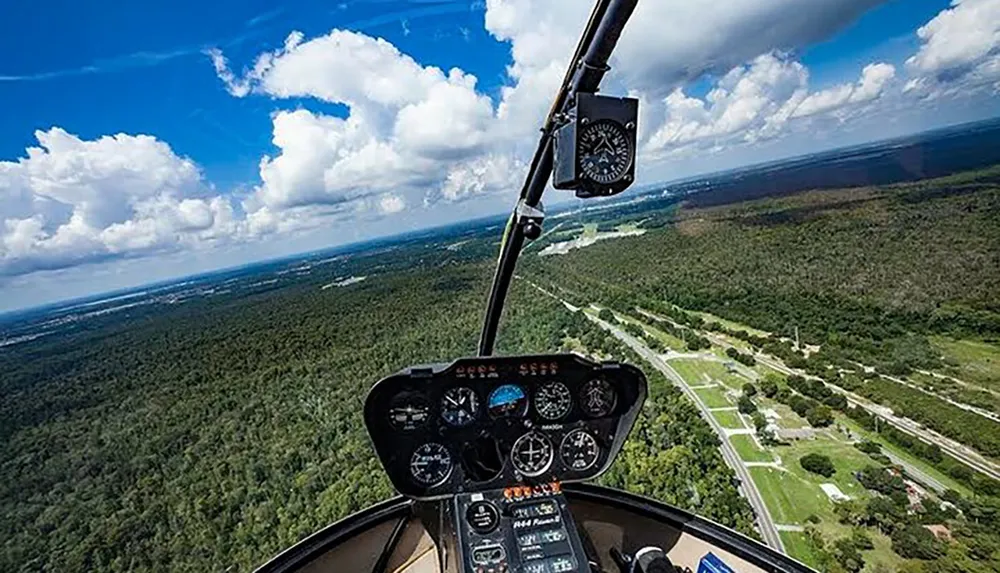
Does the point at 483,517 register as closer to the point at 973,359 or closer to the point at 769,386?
the point at 769,386

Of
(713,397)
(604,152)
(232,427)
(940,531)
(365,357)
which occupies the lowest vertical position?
(940,531)

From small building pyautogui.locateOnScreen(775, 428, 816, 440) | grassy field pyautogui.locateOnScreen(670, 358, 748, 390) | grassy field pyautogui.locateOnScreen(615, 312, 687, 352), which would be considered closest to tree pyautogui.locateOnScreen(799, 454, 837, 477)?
small building pyautogui.locateOnScreen(775, 428, 816, 440)

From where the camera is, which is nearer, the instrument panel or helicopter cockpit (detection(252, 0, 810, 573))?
helicopter cockpit (detection(252, 0, 810, 573))

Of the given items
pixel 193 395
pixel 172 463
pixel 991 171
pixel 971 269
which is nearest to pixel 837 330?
pixel 971 269

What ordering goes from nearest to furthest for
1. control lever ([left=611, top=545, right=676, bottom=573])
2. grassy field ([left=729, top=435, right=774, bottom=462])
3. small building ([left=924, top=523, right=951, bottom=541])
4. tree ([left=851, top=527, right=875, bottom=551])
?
control lever ([left=611, top=545, right=676, bottom=573])
tree ([left=851, top=527, right=875, bottom=551])
small building ([left=924, top=523, right=951, bottom=541])
grassy field ([left=729, top=435, right=774, bottom=462])

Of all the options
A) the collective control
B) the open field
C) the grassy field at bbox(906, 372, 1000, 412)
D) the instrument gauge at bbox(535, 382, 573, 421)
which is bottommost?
the grassy field at bbox(906, 372, 1000, 412)

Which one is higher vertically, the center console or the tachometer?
the tachometer

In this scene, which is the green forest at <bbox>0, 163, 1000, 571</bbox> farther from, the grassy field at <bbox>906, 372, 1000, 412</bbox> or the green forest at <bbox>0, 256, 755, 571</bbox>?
the grassy field at <bbox>906, 372, 1000, 412</bbox>

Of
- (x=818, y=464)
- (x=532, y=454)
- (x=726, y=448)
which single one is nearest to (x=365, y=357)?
(x=726, y=448)
